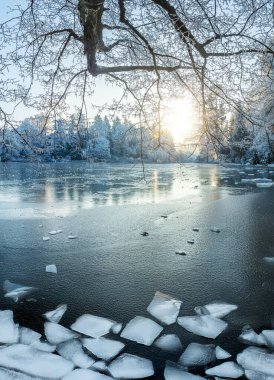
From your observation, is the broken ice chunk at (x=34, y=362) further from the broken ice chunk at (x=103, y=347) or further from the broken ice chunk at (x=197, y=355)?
the broken ice chunk at (x=197, y=355)

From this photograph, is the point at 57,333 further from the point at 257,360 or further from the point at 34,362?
the point at 257,360

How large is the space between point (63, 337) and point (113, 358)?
2.16 feet

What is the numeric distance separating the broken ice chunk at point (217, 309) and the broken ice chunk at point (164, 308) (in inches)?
10.8

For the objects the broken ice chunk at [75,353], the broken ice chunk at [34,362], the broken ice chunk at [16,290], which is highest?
the broken ice chunk at [16,290]

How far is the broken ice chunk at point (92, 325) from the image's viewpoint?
3484 mm

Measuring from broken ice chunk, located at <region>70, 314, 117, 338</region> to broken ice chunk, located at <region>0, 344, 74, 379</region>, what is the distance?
0.51m

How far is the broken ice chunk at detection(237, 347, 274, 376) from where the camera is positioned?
2.86 metres

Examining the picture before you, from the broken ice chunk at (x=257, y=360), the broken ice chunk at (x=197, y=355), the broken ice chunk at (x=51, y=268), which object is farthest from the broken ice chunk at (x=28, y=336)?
the broken ice chunk at (x=257, y=360)

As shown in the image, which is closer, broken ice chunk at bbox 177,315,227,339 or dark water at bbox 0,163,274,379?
broken ice chunk at bbox 177,315,227,339

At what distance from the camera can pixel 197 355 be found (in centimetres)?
310

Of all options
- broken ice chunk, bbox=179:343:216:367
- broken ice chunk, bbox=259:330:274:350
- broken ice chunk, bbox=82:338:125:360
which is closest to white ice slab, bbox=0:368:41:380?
broken ice chunk, bbox=82:338:125:360

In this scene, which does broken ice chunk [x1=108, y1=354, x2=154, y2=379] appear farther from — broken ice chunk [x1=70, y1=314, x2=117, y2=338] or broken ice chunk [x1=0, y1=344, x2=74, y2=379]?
broken ice chunk [x1=70, y1=314, x2=117, y2=338]

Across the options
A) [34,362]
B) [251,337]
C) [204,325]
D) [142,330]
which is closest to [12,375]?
[34,362]

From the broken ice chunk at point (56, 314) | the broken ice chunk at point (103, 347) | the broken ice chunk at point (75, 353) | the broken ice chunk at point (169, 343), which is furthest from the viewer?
the broken ice chunk at point (56, 314)
